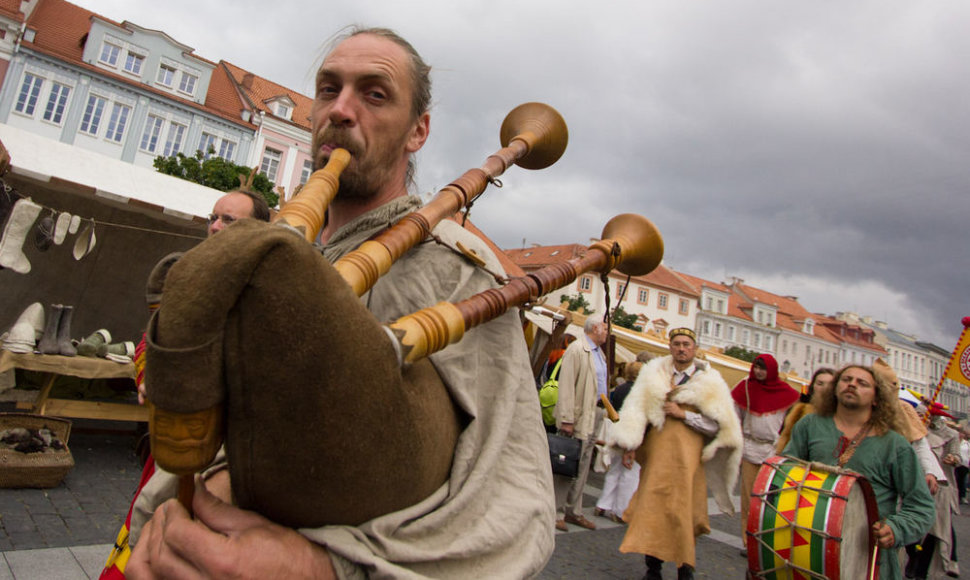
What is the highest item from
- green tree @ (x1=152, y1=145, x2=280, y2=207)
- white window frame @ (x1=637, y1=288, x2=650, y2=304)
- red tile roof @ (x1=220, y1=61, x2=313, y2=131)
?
red tile roof @ (x1=220, y1=61, x2=313, y2=131)

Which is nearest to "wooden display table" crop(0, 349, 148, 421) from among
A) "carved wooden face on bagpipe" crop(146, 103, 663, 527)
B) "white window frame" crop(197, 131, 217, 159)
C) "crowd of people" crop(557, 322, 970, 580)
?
"crowd of people" crop(557, 322, 970, 580)

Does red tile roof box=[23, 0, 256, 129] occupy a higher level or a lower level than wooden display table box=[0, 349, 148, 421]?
higher

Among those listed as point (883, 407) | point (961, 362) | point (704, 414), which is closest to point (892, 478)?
point (883, 407)

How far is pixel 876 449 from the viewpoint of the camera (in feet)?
12.7

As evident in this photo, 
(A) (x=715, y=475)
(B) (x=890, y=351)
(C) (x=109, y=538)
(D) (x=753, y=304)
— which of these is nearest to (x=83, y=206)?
(C) (x=109, y=538)

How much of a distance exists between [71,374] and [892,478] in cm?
709

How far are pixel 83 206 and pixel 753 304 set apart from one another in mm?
71144

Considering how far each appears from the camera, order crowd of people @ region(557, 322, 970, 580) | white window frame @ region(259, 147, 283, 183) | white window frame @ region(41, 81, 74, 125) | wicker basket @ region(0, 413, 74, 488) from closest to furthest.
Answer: crowd of people @ region(557, 322, 970, 580)
wicker basket @ region(0, 413, 74, 488)
white window frame @ region(41, 81, 74, 125)
white window frame @ region(259, 147, 283, 183)

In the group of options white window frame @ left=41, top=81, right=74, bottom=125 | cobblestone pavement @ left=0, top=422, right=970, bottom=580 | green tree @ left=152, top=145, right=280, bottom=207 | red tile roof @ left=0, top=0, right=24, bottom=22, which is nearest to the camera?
→ cobblestone pavement @ left=0, top=422, right=970, bottom=580

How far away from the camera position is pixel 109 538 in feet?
13.0

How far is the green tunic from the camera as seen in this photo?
347 cm

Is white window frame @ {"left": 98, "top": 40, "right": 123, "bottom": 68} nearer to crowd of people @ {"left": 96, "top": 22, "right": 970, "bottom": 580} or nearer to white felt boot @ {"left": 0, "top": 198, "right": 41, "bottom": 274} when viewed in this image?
white felt boot @ {"left": 0, "top": 198, "right": 41, "bottom": 274}

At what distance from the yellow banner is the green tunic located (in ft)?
20.0

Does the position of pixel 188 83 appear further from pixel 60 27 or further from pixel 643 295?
pixel 643 295
